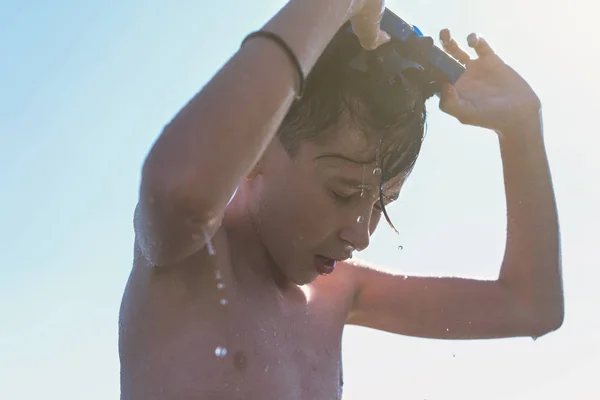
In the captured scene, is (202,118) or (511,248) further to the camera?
(511,248)

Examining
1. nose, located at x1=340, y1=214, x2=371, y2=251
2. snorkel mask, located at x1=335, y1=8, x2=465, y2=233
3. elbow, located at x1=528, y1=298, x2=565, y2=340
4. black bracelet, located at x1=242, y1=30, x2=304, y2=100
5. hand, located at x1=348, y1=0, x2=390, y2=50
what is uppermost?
snorkel mask, located at x1=335, y1=8, x2=465, y2=233

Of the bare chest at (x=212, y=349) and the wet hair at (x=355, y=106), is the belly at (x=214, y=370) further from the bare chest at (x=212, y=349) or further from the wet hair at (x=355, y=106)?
the wet hair at (x=355, y=106)

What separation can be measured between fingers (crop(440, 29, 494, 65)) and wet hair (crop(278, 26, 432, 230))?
1.47 ft

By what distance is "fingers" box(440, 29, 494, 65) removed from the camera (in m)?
2.62

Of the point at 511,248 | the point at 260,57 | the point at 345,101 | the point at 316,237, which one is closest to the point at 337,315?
the point at 316,237

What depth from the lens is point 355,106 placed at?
2.22 metres

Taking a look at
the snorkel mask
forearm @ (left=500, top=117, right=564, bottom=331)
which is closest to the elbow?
forearm @ (left=500, top=117, right=564, bottom=331)

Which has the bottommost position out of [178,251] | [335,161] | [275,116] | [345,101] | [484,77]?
[178,251]

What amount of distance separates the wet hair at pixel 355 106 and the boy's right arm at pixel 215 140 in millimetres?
654

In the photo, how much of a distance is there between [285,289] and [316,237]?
0.37 m

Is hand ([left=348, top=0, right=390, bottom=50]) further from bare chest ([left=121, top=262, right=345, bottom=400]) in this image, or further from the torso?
bare chest ([left=121, top=262, right=345, bottom=400])

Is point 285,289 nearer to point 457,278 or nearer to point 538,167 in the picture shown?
point 457,278

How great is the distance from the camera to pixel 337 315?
2762 millimetres

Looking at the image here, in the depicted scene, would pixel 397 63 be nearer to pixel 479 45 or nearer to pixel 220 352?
pixel 479 45
